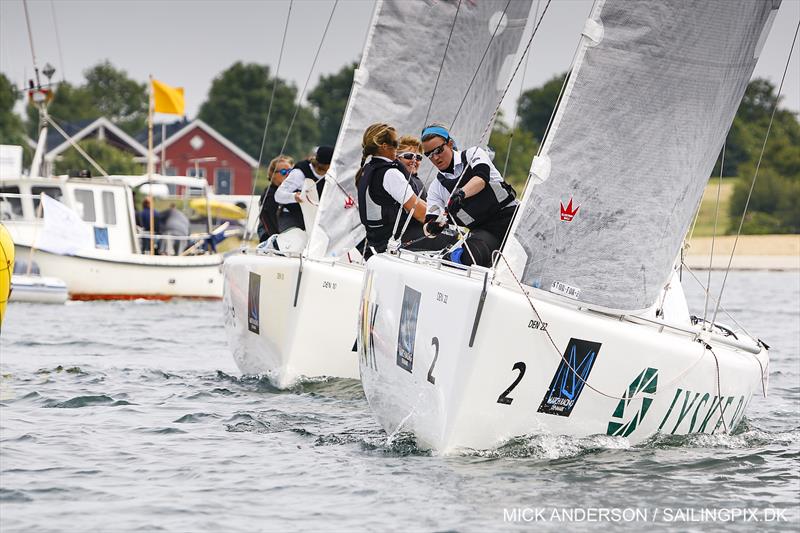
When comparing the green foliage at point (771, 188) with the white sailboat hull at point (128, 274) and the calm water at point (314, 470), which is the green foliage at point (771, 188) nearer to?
the white sailboat hull at point (128, 274)

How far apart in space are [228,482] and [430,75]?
5.43 m

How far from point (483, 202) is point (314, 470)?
1.80 metres

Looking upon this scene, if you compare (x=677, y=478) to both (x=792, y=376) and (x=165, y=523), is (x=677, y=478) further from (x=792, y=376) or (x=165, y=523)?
(x=792, y=376)

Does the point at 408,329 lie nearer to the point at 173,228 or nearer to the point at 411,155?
the point at 411,155

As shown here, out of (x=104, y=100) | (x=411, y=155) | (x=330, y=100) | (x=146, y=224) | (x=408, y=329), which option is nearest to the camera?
(x=408, y=329)

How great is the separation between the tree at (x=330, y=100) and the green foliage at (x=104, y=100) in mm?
11393

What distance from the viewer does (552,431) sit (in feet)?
19.4

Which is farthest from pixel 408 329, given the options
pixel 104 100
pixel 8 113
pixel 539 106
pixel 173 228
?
pixel 104 100

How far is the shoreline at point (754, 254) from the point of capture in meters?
43.6

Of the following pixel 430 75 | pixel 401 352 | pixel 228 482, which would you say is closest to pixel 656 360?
pixel 401 352

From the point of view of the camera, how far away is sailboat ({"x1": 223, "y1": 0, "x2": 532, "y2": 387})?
8.65 m

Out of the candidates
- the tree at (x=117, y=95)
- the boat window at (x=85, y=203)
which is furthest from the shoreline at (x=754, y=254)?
the tree at (x=117, y=95)

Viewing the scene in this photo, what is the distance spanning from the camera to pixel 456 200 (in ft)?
22.1

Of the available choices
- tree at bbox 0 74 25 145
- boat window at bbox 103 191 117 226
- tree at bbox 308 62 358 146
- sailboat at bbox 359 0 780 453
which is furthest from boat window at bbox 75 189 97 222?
tree at bbox 308 62 358 146
